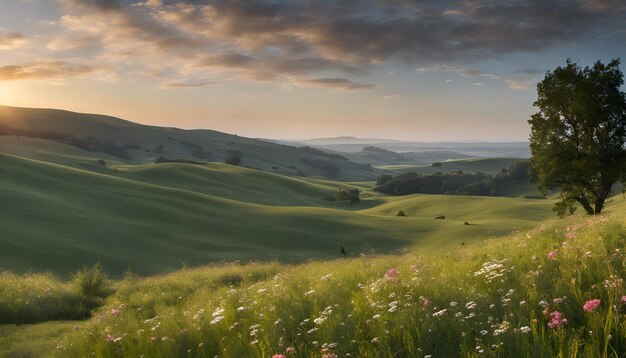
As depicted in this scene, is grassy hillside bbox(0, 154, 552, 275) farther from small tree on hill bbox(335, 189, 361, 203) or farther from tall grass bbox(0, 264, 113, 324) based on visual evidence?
small tree on hill bbox(335, 189, 361, 203)

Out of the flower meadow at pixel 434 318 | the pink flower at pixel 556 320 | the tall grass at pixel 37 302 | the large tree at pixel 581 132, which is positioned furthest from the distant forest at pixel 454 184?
the pink flower at pixel 556 320

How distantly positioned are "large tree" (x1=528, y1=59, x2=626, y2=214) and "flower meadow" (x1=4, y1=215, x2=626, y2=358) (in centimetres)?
2863

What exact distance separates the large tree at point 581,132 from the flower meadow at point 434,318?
28.6 metres

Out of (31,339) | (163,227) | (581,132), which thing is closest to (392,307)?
(31,339)

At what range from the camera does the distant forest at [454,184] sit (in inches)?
6393

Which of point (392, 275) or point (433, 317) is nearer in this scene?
point (433, 317)

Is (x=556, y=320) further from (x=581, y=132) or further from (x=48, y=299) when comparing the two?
(x=581, y=132)

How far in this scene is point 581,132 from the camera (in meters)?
37.5

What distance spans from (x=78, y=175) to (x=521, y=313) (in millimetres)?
74578

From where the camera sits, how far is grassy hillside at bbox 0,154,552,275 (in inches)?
1505

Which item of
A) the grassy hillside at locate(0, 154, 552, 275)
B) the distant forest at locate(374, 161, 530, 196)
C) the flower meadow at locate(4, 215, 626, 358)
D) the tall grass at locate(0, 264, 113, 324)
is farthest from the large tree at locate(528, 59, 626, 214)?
the distant forest at locate(374, 161, 530, 196)

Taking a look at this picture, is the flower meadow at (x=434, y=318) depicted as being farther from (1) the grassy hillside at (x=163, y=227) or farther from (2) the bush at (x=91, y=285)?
(1) the grassy hillside at (x=163, y=227)

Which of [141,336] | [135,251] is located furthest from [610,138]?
[135,251]

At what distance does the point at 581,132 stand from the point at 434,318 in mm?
37482
